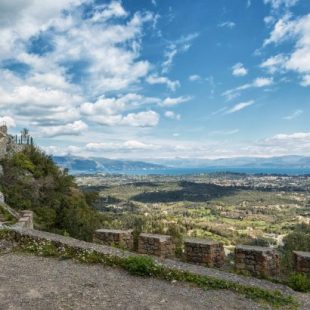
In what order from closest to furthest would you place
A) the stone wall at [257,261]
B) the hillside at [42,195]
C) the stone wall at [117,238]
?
1. the stone wall at [257,261]
2. the stone wall at [117,238]
3. the hillside at [42,195]

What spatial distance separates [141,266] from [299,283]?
4159mm

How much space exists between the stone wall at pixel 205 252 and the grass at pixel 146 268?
1.72 meters

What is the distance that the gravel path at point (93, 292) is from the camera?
7.83 metres

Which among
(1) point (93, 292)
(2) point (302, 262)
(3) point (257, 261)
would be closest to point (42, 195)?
(3) point (257, 261)

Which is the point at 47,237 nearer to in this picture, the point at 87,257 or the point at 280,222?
the point at 87,257

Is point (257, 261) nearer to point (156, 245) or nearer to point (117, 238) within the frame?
point (156, 245)

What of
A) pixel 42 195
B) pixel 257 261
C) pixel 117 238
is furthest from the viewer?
pixel 42 195

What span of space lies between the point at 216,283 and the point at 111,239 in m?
4.93

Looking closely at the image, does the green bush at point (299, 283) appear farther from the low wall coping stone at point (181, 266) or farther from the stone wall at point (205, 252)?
the stone wall at point (205, 252)

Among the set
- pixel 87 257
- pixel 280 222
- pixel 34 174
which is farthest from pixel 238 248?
pixel 280 222

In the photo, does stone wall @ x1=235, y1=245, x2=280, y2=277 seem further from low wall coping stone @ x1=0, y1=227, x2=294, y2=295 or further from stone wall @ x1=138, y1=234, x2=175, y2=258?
stone wall @ x1=138, y1=234, x2=175, y2=258

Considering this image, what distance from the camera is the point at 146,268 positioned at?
989 cm

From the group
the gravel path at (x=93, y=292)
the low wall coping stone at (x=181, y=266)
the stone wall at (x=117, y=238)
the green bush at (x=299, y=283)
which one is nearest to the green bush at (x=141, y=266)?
the gravel path at (x=93, y=292)

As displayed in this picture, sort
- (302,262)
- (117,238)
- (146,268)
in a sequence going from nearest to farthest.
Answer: (146,268) → (302,262) → (117,238)
